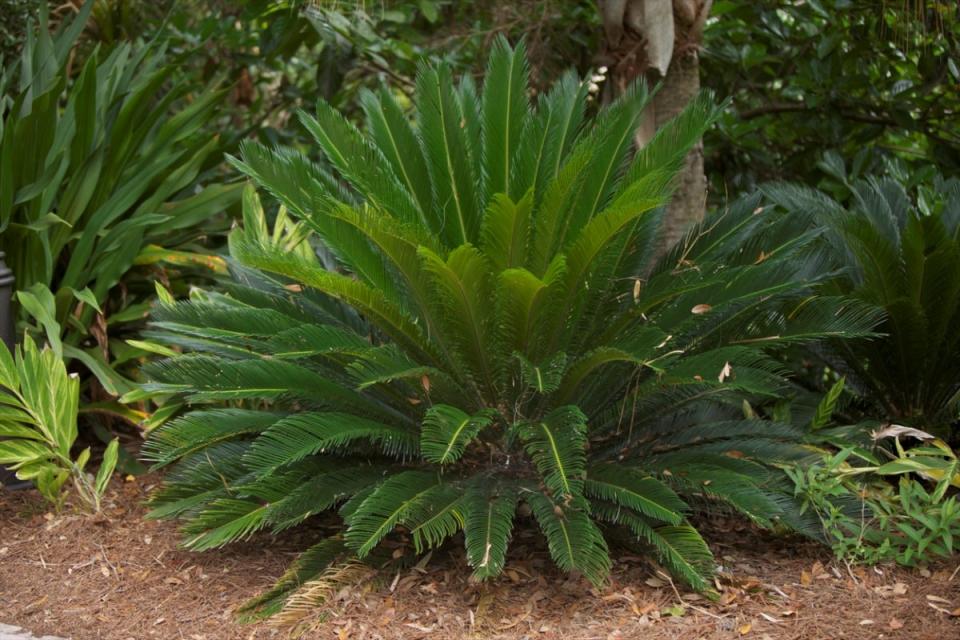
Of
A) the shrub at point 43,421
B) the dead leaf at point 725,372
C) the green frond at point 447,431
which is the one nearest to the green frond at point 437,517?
the green frond at point 447,431

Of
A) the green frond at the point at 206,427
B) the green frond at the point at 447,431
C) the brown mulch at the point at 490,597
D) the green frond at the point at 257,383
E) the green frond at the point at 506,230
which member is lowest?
the brown mulch at the point at 490,597

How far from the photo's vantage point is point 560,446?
3352 millimetres

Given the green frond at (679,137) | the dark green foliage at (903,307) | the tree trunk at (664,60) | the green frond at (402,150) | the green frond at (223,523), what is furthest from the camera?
the tree trunk at (664,60)

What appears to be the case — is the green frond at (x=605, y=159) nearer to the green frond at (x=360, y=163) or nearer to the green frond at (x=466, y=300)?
the green frond at (x=466, y=300)

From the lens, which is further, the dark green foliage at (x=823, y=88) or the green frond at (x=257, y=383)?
the dark green foliage at (x=823, y=88)

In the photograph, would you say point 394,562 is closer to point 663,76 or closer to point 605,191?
point 605,191

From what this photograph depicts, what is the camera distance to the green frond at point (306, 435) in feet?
11.3

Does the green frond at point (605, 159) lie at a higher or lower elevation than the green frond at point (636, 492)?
higher

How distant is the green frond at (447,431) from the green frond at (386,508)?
0.21 metres

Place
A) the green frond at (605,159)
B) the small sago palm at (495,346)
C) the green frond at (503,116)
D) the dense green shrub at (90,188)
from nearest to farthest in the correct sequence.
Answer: the small sago palm at (495,346) < the green frond at (605,159) < the green frond at (503,116) < the dense green shrub at (90,188)

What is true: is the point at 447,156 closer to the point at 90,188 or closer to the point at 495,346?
the point at 495,346

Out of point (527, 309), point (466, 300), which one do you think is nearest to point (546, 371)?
point (527, 309)

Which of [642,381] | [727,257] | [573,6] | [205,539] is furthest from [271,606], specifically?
[573,6]

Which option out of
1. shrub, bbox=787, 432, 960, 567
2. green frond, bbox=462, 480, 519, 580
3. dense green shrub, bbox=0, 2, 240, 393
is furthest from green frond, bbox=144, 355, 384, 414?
shrub, bbox=787, 432, 960, 567
